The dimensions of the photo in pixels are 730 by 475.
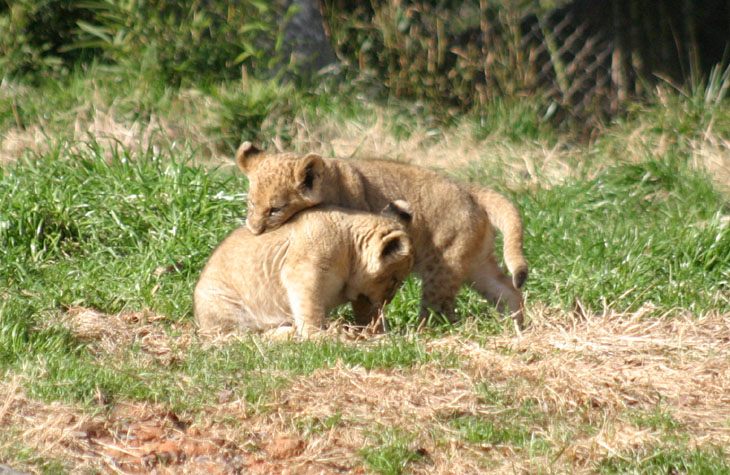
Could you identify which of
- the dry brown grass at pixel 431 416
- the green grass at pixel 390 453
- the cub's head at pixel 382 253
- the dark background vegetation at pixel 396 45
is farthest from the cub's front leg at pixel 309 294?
the dark background vegetation at pixel 396 45

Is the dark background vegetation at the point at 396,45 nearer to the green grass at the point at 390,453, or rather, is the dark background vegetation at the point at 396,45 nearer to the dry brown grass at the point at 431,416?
the dry brown grass at the point at 431,416

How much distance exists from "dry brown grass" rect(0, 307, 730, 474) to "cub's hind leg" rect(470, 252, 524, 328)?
2.56ft

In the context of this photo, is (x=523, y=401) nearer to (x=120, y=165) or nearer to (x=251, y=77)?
(x=120, y=165)

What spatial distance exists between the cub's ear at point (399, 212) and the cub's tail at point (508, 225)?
1.95 feet

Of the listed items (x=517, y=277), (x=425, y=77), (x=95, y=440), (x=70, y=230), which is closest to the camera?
(x=95, y=440)

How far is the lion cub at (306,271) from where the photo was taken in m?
5.82

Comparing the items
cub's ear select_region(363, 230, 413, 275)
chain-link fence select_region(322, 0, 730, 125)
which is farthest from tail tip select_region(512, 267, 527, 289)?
chain-link fence select_region(322, 0, 730, 125)

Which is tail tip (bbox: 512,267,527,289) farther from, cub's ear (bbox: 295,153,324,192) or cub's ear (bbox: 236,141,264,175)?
cub's ear (bbox: 236,141,264,175)

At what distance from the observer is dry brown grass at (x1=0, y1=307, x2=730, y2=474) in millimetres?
4273

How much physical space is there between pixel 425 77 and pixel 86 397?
741 centimetres

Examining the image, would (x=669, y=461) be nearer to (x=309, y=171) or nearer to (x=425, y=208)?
(x=425, y=208)

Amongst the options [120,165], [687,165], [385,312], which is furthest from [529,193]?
[120,165]

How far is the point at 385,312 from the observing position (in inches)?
259

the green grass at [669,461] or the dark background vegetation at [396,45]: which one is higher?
the green grass at [669,461]
